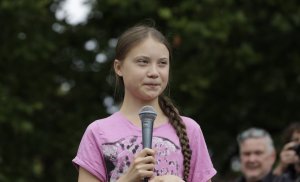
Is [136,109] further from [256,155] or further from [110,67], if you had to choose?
[110,67]

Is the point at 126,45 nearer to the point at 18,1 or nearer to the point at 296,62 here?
the point at 18,1

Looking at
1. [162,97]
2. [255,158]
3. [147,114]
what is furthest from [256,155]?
[147,114]

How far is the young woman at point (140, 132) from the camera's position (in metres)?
4.70

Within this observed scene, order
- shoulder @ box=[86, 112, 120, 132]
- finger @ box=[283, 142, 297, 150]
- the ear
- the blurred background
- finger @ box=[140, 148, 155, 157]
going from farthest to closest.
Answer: the blurred background, finger @ box=[283, 142, 297, 150], the ear, shoulder @ box=[86, 112, 120, 132], finger @ box=[140, 148, 155, 157]

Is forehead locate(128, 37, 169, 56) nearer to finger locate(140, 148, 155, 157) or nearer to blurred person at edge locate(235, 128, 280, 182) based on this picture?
finger locate(140, 148, 155, 157)

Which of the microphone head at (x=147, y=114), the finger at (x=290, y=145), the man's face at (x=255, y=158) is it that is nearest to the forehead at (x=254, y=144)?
the man's face at (x=255, y=158)

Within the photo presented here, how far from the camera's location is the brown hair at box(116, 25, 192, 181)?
4.78 metres

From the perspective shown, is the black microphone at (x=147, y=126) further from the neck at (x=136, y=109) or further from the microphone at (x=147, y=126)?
the neck at (x=136, y=109)

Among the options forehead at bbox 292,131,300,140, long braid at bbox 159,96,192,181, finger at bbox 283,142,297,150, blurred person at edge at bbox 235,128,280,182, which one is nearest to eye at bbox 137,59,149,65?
long braid at bbox 159,96,192,181

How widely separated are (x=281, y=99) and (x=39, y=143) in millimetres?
4249

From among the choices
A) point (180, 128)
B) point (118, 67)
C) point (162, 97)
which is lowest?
point (180, 128)

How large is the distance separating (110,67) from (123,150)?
37.9ft

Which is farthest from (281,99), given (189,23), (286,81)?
(189,23)

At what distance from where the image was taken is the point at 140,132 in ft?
15.5
